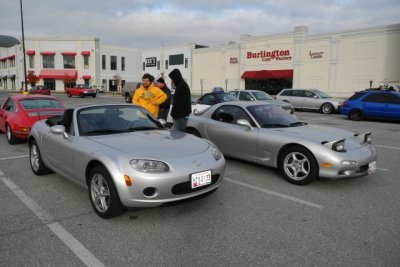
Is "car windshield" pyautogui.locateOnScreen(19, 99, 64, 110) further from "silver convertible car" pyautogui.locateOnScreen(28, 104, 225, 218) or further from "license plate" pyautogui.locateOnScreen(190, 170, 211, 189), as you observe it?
"license plate" pyautogui.locateOnScreen(190, 170, 211, 189)

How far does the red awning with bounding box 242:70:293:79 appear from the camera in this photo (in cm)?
3519

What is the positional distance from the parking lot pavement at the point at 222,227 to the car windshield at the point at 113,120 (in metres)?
0.99

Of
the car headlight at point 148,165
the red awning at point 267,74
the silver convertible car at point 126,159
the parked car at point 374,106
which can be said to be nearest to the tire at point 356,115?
the parked car at point 374,106

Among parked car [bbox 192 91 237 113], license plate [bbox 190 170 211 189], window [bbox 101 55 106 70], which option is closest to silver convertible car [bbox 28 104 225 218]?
license plate [bbox 190 170 211 189]

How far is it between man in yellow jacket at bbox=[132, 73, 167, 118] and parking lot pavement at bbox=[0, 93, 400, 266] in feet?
8.28

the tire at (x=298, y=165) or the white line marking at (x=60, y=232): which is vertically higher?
the tire at (x=298, y=165)

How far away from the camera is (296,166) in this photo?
5133 mm

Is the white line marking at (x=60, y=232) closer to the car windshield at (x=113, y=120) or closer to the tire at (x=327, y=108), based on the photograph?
the car windshield at (x=113, y=120)

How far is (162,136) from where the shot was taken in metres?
4.46

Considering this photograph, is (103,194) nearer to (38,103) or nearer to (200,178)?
(200,178)

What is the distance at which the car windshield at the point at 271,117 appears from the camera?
590 cm

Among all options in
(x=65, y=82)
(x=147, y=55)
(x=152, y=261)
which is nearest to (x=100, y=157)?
(x=152, y=261)

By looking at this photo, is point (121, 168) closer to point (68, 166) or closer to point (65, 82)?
point (68, 166)

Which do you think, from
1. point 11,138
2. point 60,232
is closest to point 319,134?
point 60,232
